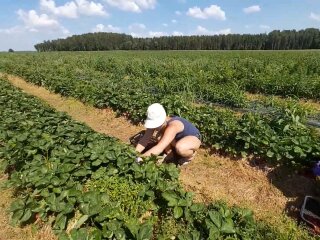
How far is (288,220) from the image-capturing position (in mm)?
3795

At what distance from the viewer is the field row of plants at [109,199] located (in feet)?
9.73

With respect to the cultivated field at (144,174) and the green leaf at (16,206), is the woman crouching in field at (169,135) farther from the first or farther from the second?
the green leaf at (16,206)

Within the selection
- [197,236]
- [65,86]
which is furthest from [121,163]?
[65,86]

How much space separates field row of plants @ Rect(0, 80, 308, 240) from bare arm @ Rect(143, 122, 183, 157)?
334 mm

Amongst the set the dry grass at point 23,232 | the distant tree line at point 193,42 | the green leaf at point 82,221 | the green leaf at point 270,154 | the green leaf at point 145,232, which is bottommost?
the distant tree line at point 193,42

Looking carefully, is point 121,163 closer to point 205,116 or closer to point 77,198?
point 77,198

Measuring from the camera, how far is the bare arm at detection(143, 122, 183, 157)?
439 cm

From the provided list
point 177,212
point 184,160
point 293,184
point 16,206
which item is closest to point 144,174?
point 177,212

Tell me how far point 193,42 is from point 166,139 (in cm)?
9316

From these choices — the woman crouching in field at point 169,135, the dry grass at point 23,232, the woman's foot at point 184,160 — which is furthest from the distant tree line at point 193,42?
the dry grass at point 23,232

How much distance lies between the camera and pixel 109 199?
3.37 m

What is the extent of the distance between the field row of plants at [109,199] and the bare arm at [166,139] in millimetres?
334

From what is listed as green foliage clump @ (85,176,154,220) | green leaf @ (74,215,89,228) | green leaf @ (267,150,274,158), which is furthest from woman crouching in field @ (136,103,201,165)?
green leaf @ (74,215,89,228)

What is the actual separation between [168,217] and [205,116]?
3206 mm
